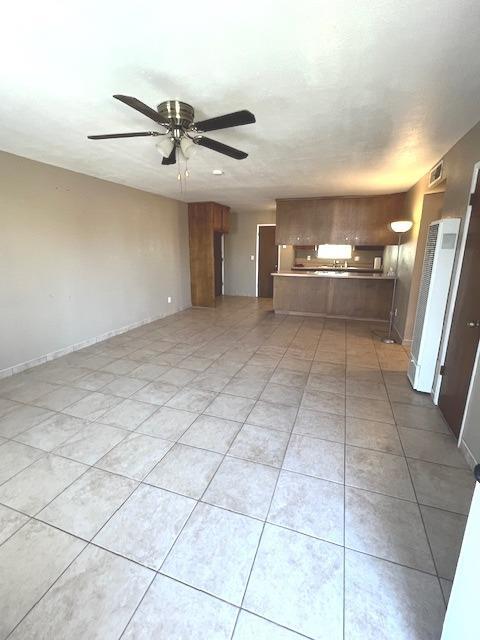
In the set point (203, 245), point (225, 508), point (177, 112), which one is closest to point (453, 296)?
point (225, 508)

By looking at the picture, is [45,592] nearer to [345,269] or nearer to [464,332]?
[464,332]

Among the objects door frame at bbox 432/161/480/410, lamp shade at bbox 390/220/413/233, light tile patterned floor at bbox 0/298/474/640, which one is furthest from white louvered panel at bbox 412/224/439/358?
lamp shade at bbox 390/220/413/233

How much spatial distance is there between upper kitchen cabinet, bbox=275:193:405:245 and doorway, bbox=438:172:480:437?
3.43 metres

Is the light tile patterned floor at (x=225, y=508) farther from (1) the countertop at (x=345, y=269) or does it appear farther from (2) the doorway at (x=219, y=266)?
(2) the doorway at (x=219, y=266)

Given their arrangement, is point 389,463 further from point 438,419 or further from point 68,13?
point 68,13

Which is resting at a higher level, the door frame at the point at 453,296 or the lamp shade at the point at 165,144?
the lamp shade at the point at 165,144

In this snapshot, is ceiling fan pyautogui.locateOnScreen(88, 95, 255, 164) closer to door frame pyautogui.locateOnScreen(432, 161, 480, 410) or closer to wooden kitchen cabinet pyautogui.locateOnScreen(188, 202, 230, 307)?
door frame pyautogui.locateOnScreen(432, 161, 480, 410)

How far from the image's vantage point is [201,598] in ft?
4.17

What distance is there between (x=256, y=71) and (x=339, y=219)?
463 cm

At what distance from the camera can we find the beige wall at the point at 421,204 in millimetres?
2543

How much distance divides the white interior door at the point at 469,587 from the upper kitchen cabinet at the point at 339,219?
5684 millimetres

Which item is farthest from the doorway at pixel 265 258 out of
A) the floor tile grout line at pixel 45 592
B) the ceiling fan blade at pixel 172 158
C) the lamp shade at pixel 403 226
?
the floor tile grout line at pixel 45 592

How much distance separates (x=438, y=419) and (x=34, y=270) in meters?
4.65

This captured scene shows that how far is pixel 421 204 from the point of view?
4.14 m
